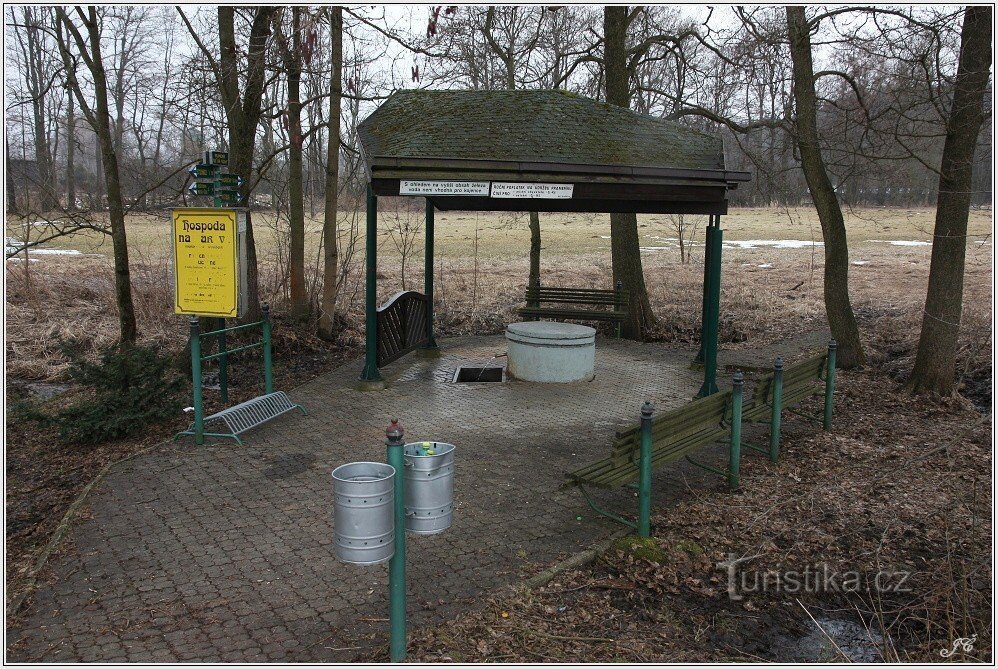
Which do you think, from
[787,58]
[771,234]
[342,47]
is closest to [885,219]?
[771,234]

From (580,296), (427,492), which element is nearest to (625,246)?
(580,296)

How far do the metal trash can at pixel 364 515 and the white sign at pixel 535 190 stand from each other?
202 inches

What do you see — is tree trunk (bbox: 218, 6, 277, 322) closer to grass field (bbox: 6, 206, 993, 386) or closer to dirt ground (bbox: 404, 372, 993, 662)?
grass field (bbox: 6, 206, 993, 386)

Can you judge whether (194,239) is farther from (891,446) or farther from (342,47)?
(891,446)

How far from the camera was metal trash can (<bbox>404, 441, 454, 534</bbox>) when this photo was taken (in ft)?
13.0

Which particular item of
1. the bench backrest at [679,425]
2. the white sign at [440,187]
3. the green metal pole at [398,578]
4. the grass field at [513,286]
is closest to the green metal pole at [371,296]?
the white sign at [440,187]

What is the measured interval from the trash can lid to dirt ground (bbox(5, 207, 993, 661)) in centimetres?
301

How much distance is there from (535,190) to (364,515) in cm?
548

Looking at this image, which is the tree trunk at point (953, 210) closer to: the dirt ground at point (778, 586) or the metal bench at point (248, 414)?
the dirt ground at point (778, 586)

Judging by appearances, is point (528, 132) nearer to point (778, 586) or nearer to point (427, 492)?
point (778, 586)

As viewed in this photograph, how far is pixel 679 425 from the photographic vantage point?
608 cm

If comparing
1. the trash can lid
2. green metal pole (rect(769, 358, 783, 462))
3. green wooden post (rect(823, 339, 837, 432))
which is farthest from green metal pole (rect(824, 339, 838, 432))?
the trash can lid

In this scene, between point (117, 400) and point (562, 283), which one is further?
point (562, 283)

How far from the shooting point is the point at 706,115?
1330 cm
